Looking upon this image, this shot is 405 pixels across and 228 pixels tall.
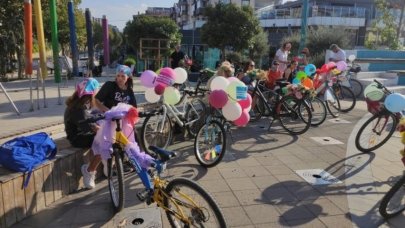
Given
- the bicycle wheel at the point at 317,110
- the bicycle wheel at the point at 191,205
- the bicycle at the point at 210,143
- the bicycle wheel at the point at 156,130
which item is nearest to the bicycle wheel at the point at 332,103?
the bicycle wheel at the point at 317,110

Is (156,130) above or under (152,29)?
under

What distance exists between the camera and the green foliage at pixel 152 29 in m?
22.3

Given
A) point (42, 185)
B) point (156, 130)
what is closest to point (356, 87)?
point (156, 130)

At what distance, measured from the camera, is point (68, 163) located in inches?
168

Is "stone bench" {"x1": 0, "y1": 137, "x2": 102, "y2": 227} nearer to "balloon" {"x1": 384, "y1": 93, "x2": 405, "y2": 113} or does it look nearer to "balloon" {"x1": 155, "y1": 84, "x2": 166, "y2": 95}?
"balloon" {"x1": 155, "y1": 84, "x2": 166, "y2": 95}

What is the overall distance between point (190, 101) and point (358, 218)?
11.4ft

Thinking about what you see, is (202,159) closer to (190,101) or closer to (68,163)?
(190,101)

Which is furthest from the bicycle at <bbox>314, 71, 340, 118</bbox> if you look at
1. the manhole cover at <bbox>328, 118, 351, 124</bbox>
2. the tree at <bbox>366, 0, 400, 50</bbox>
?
the tree at <bbox>366, 0, 400, 50</bbox>

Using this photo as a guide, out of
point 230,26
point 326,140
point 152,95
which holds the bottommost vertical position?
point 326,140

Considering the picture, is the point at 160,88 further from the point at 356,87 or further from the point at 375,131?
the point at 356,87

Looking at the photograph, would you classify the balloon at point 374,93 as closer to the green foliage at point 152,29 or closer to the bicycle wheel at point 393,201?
the bicycle wheel at point 393,201

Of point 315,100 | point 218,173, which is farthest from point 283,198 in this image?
point 315,100

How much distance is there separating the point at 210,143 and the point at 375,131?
2744 mm

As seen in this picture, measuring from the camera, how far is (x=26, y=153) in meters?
3.79
